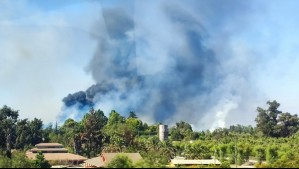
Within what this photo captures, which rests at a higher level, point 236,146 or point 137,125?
point 137,125

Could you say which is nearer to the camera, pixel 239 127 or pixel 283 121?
pixel 283 121

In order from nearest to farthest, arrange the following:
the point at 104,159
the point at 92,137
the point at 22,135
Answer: the point at 104,159 < the point at 92,137 < the point at 22,135

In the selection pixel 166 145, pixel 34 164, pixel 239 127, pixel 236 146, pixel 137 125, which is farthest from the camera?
pixel 239 127

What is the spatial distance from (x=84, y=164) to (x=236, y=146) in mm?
22791

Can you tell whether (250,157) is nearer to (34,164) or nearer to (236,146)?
(236,146)

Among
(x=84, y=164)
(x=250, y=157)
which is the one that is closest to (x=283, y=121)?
(x=250, y=157)

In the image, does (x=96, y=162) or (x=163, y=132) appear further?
(x=163, y=132)

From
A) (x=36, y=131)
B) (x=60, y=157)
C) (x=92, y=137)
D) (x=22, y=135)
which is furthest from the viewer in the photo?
(x=36, y=131)

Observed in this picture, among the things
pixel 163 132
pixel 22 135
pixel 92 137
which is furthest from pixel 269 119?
pixel 22 135

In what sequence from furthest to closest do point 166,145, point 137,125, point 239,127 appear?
1. point 239,127
2. point 137,125
3. point 166,145

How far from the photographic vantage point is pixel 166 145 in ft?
256

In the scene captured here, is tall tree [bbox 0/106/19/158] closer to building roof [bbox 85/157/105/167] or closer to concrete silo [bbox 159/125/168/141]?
building roof [bbox 85/157/105/167]

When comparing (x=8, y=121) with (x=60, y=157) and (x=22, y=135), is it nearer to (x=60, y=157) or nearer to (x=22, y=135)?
(x=22, y=135)

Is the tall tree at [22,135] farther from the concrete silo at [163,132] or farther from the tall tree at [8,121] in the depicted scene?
the concrete silo at [163,132]
